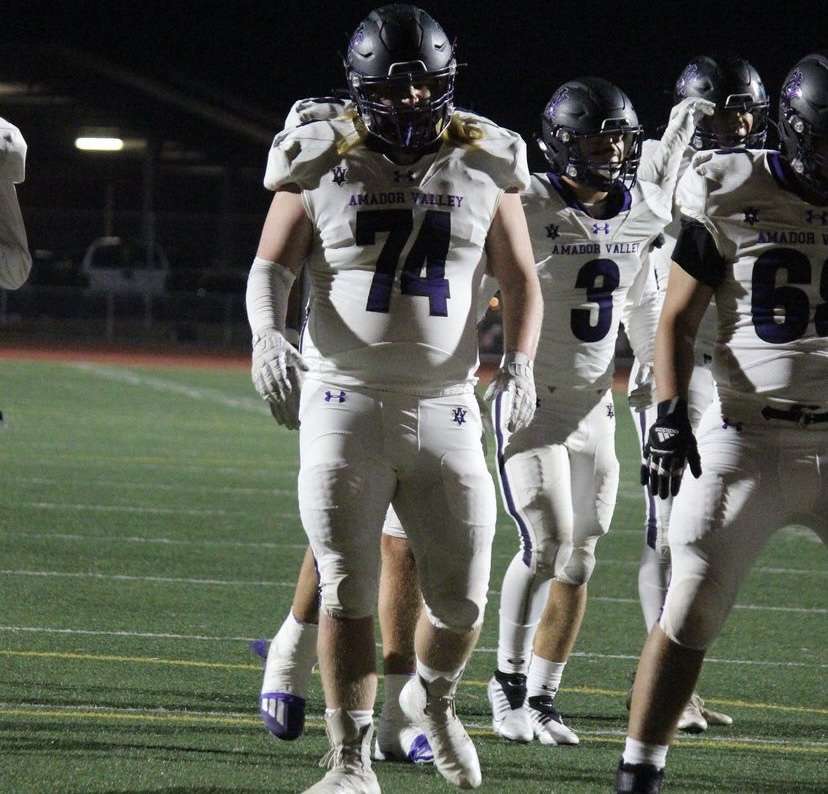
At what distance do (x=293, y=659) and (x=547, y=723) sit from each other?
82cm

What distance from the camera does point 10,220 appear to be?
4340 millimetres

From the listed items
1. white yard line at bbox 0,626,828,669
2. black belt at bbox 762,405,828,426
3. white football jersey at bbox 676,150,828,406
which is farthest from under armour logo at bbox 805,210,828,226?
white yard line at bbox 0,626,828,669

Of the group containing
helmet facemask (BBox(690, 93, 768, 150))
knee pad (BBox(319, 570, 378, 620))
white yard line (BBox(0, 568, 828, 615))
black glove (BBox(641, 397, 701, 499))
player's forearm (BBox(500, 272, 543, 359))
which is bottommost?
white yard line (BBox(0, 568, 828, 615))

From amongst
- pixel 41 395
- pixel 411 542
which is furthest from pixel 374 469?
pixel 41 395

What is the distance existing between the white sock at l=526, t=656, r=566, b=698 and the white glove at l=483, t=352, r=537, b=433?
1.20 metres

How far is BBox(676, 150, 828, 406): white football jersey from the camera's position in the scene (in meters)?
3.77

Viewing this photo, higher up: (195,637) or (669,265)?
(669,265)

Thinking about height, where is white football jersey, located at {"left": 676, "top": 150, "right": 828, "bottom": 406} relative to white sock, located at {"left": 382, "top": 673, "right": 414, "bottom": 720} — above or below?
above

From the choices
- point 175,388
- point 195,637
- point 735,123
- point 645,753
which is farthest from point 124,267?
point 645,753

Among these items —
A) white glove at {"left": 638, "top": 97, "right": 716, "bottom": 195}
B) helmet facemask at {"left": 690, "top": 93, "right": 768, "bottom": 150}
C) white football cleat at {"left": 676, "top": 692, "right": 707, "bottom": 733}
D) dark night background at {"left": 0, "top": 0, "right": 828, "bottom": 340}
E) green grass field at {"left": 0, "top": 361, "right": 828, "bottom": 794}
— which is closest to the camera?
green grass field at {"left": 0, "top": 361, "right": 828, "bottom": 794}

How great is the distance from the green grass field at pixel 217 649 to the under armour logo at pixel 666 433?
3.16 feet

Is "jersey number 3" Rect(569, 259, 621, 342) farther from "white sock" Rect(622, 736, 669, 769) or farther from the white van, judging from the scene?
the white van

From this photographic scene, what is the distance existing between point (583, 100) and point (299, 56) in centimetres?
2954

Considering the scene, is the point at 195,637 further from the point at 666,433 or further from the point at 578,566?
the point at 666,433
